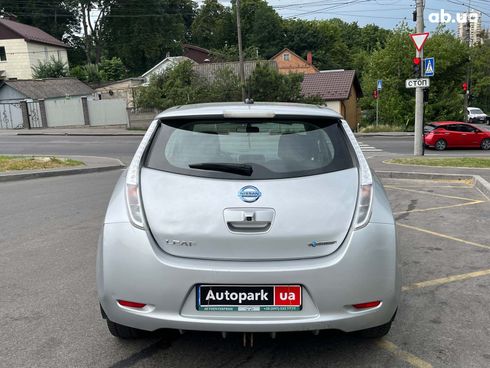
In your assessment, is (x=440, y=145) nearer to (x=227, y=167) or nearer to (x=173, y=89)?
(x=173, y=89)

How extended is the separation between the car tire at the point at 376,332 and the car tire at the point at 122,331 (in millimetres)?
1515

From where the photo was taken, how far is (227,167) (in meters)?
3.05

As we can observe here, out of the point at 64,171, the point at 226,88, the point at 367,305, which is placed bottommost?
the point at 64,171

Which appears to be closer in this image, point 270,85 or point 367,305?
point 367,305

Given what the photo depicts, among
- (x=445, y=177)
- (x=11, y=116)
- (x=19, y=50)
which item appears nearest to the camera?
(x=445, y=177)

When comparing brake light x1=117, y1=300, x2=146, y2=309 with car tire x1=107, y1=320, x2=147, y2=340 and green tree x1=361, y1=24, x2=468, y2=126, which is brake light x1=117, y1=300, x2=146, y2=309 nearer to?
car tire x1=107, y1=320, x2=147, y2=340

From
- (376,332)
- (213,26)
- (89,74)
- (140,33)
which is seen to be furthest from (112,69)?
(376,332)

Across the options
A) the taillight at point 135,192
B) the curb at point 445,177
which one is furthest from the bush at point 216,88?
the taillight at point 135,192

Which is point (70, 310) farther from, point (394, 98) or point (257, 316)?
point (394, 98)

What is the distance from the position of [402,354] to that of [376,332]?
8.8 inches

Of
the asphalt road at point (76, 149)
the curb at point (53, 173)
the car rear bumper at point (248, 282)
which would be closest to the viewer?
the car rear bumper at point (248, 282)

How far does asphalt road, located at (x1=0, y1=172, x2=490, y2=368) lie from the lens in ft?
10.5

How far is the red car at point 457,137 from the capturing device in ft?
81.7

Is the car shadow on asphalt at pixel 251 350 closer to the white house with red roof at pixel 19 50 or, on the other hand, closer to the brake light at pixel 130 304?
the brake light at pixel 130 304
